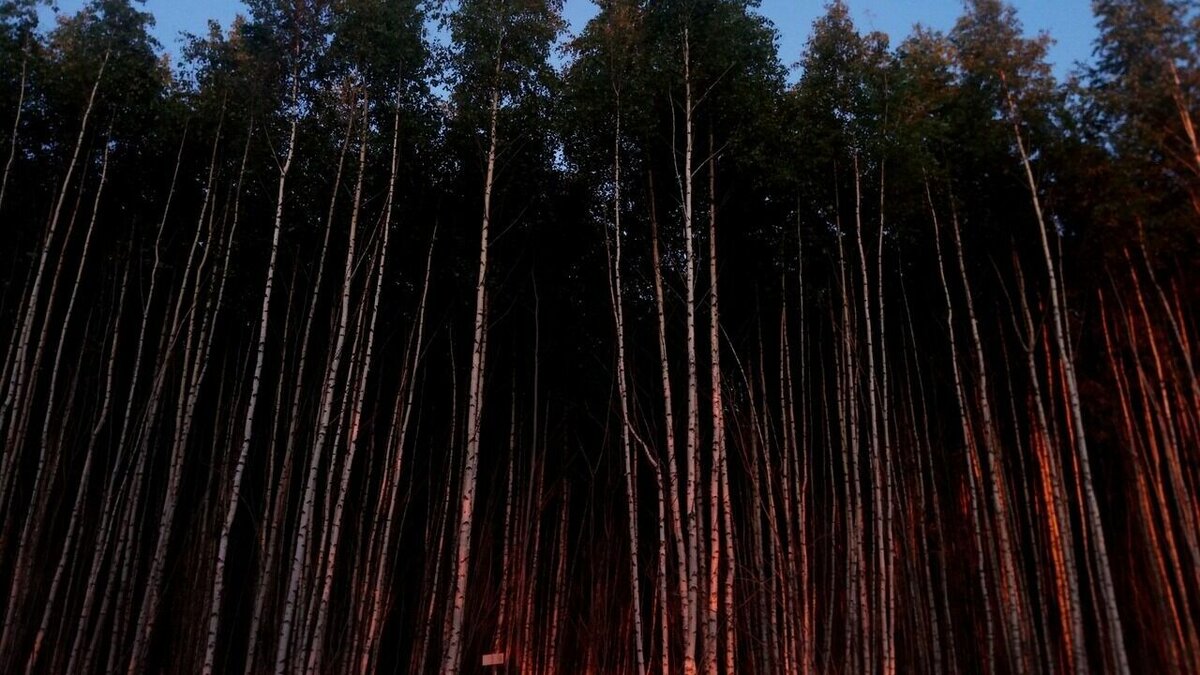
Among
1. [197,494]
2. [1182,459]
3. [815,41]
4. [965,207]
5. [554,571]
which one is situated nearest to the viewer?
[1182,459]

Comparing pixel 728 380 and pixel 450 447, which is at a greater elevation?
pixel 728 380

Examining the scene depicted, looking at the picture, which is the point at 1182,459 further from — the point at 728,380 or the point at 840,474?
the point at 728,380

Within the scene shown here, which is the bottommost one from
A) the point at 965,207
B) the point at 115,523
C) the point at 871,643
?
the point at 871,643

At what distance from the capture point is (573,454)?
7676mm

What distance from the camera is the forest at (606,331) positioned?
5.08 m

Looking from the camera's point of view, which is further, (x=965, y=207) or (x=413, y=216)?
(x=413, y=216)

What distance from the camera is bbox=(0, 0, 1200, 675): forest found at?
5.08 metres

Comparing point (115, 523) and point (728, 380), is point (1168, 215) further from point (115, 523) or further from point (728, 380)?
point (115, 523)

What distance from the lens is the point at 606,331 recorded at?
734 centimetres

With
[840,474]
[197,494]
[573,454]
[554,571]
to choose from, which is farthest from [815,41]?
[197,494]

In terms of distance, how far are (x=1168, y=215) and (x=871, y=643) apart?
3392 mm

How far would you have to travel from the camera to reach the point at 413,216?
6715 mm

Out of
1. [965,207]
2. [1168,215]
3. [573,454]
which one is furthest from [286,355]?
[1168,215]

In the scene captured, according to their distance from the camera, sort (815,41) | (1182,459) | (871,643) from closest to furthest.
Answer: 1. (1182,459)
2. (871,643)
3. (815,41)
